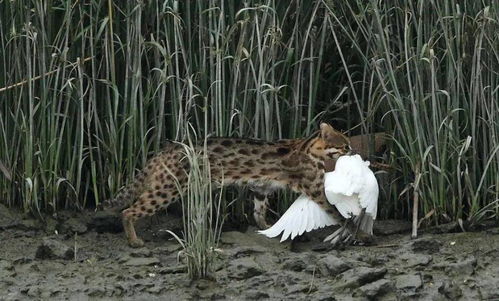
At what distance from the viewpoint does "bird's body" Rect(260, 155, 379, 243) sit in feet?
27.3

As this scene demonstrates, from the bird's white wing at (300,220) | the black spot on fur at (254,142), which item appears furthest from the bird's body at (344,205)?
the black spot on fur at (254,142)

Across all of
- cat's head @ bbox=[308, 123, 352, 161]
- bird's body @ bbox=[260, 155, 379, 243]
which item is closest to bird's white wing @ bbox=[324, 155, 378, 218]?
bird's body @ bbox=[260, 155, 379, 243]

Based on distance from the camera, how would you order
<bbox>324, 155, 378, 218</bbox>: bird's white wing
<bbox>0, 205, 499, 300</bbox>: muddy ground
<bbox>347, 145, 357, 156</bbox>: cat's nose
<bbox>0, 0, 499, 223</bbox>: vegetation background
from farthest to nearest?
<bbox>347, 145, 357, 156</bbox>: cat's nose → <bbox>0, 0, 499, 223</bbox>: vegetation background → <bbox>324, 155, 378, 218</bbox>: bird's white wing → <bbox>0, 205, 499, 300</bbox>: muddy ground

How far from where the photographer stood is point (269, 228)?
850cm

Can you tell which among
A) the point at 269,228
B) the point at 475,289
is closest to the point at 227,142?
the point at 269,228

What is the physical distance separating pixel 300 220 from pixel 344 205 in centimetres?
30

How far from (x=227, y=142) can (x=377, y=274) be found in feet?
4.95

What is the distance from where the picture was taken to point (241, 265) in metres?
7.82

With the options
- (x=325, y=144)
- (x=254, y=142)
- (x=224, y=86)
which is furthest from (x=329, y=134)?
(x=224, y=86)

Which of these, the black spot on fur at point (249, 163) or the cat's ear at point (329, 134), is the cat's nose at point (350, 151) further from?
the black spot on fur at point (249, 163)

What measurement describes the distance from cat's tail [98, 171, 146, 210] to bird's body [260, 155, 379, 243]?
2.87 ft

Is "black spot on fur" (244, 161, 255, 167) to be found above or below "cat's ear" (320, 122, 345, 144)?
below

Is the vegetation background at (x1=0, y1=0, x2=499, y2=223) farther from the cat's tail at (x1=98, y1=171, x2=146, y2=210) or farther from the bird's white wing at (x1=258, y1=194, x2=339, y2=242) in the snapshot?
the bird's white wing at (x1=258, y1=194, x2=339, y2=242)

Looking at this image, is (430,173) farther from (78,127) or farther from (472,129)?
(78,127)
